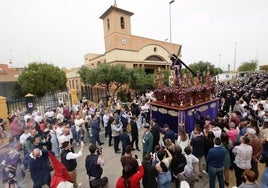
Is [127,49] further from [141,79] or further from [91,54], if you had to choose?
[91,54]

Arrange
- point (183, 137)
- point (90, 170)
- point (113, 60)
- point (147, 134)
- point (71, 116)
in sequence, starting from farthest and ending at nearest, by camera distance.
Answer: point (113, 60) → point (71, 116) → point (147, 134) → point (183, 137) → point (90, 170)

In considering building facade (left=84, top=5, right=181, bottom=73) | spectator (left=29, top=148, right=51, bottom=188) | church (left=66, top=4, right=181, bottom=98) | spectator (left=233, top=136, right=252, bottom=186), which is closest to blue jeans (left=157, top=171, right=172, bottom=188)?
spectator (left=233, top=136, right=252, bottom=186)

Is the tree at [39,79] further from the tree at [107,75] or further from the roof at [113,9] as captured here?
the roof at [113,9]

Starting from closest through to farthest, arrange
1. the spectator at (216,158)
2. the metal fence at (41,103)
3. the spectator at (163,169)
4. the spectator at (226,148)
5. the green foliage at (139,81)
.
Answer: the spectator at (163,169) < the spectator at (216,158) < the spectator at (226,148) < the metal fence at (41,103) < the green foliage at (139,81)

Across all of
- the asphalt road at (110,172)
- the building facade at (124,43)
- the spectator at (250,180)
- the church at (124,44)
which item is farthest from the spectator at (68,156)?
the building facade at (124,43)

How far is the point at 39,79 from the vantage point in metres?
26.5

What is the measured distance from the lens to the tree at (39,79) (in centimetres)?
2622

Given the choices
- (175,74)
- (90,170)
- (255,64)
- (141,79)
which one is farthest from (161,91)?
(255,64)

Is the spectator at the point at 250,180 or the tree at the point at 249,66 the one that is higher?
the tree at the point at 249,66

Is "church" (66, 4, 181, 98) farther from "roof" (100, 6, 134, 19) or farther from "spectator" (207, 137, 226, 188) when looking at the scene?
"spectator" (207, 137, 226, 188)

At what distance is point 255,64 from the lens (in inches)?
3012

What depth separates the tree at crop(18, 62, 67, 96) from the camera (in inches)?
1032

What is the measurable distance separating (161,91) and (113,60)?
18.2m

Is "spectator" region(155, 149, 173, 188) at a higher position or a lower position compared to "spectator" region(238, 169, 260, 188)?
lower
